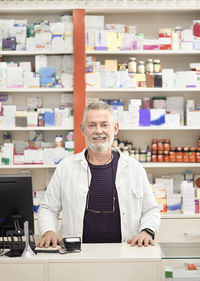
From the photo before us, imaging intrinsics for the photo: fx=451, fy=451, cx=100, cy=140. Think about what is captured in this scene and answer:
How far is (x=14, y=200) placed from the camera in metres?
2.30

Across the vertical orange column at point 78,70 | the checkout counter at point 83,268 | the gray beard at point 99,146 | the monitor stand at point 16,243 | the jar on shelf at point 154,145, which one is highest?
the vertical orange column at point 78,70

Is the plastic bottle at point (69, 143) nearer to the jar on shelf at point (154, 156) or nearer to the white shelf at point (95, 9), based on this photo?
the jar on shelf at point (154, 156)

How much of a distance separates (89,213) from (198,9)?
3.01 metres

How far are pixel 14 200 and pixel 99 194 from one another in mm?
628

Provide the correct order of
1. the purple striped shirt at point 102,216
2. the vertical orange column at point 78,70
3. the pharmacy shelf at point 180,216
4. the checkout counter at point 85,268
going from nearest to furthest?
1. the checkout counter at point 85,268
2. the purple striped shirt at point 102,216
3. the pharmacy shelf at point 180,216
4. the vertical orange column at point 78,70

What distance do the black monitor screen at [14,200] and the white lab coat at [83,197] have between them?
1.25ft

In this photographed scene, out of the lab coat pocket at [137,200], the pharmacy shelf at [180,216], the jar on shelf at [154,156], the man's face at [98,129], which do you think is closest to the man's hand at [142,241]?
the lab coat pocket at [137,200]

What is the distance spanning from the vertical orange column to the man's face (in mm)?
1984

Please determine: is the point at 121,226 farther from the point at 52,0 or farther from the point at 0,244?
the point at 52,0

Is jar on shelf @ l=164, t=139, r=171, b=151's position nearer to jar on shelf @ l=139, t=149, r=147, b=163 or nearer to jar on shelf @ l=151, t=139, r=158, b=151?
jar on shelf @ l=151, t=139, r=158, b=151

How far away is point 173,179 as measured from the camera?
5.04 metres

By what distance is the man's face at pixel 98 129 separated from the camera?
2.74 metres

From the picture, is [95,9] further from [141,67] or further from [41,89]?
[41,89]

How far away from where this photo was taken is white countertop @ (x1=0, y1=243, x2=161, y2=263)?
205 centimetres
